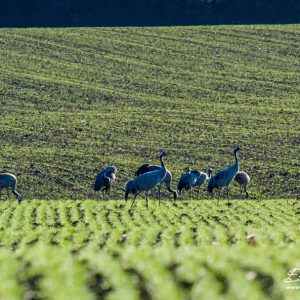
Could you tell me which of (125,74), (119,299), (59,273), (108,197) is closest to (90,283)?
(59,273)

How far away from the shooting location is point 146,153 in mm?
42719

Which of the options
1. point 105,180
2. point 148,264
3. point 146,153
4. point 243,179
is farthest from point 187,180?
point 148,264

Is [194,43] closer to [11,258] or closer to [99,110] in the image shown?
[99,110]

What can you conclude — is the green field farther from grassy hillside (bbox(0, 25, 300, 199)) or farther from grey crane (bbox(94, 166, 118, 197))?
grey crane (bbox(94, 166, 118, 197))

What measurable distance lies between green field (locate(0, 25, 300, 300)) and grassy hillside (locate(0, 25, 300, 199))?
115 millimetres

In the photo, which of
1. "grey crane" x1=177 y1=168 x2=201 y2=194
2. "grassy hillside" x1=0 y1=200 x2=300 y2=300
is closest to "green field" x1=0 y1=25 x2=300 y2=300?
"grassy hillside" x1=0 y1=200 x2=300 y2=300

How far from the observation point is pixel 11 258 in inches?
445

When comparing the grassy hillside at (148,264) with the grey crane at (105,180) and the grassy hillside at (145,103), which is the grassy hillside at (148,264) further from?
the grassy hillside at (145,103)

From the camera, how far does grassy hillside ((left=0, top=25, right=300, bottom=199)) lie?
40.2 meters

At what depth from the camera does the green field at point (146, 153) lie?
1012 cm

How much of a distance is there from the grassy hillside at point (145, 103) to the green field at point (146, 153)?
12cm

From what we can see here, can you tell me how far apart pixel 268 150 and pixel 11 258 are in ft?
109

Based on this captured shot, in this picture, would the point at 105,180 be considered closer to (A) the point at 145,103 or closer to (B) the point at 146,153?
(B) the point at 146,153

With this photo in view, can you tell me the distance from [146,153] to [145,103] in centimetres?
1282
